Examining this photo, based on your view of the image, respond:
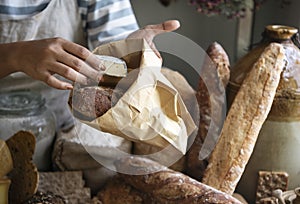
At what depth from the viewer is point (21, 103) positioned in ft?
3.01

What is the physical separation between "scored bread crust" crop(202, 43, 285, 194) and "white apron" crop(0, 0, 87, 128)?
325 millimetres

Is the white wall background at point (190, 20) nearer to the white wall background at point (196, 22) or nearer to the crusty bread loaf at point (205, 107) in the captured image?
the white wall background at point (196, 22)

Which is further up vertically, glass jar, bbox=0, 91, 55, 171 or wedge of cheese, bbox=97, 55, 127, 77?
wedge of cheese, bbox=97, 55, 127, 77

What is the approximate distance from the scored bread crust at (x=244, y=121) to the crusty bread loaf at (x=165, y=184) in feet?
0.16

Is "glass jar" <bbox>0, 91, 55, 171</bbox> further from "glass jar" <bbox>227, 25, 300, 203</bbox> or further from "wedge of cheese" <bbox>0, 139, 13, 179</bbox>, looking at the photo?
"glass jar" <bbox>227, 25, 300, 203</bbox>

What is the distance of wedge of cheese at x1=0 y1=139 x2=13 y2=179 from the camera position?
77 centimetres

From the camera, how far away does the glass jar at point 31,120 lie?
2.95 ft

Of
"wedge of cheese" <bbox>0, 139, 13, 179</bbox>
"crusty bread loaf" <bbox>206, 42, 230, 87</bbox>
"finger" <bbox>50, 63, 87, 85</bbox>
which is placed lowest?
"wedge of cheese" <bbox>0, 139, 13, 179</bbox>

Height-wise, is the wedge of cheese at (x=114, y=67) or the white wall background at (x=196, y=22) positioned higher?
the wedge of cheese at (x=114, y=67)

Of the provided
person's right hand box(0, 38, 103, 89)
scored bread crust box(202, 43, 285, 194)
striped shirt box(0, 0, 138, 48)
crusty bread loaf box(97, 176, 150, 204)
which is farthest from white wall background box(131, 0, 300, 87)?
person's right hand box(0, 38, 103, 89)

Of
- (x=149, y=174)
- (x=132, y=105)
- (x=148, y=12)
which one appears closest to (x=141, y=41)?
(x=132, y=105)

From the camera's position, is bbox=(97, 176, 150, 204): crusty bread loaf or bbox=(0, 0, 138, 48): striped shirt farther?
bbox=(0, 0, 138, 48): striped shirt

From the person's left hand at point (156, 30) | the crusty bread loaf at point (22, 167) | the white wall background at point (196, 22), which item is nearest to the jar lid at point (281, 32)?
the person's left hand at point (156, 30)

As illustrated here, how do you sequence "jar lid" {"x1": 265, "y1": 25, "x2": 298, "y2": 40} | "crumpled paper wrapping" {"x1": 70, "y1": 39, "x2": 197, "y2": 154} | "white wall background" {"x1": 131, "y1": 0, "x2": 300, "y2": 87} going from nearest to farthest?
"crumpled paper wrapping" {"x1": 70, "y1": 39, "x2": 197, "y2": 154}
"jar lid" {"x1": 265, "y1": 25, "x2": 298, "y2": 40}
"white wall background" {"x1": 131, "y1": 0, "x2": 300, "y2": 87}
